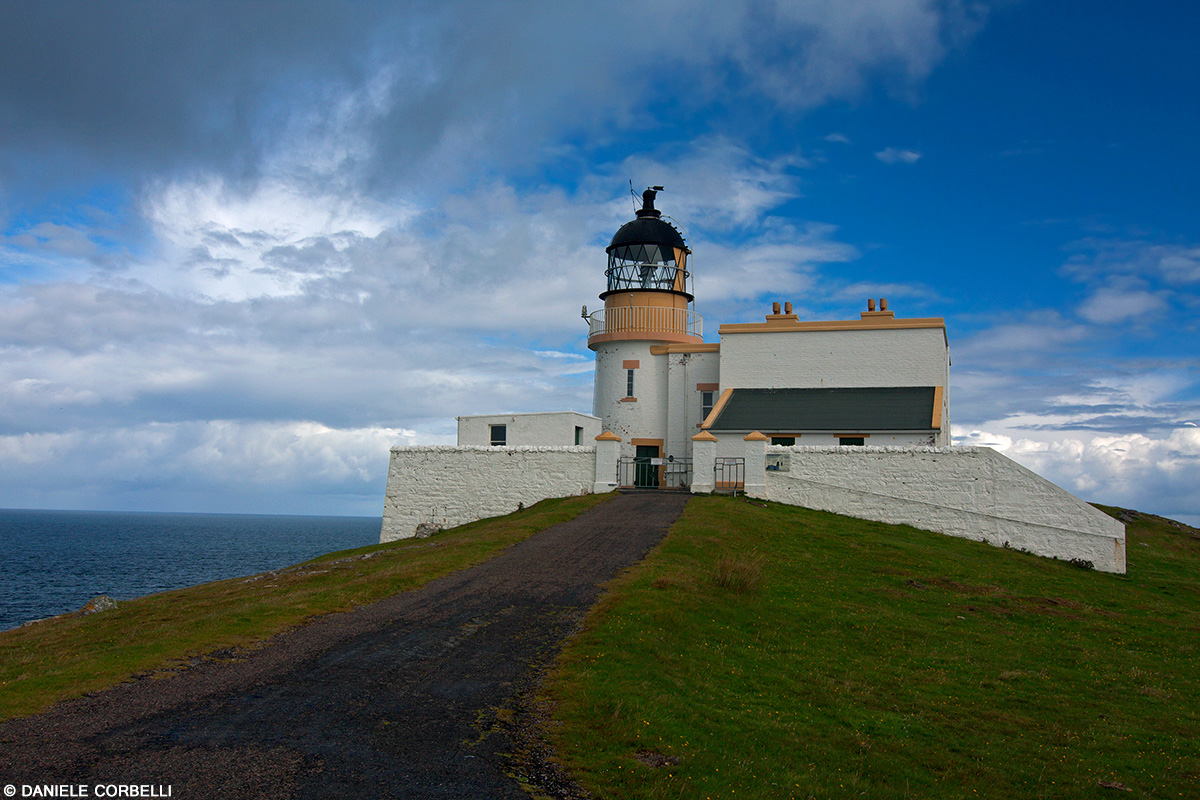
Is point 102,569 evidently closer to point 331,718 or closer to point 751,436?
point 751,436

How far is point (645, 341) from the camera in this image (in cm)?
3412

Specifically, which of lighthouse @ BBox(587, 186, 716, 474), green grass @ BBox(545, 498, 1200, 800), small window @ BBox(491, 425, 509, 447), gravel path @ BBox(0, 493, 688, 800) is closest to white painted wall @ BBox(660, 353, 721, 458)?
lighthouse @ BBox(587, 186, 716, 474)

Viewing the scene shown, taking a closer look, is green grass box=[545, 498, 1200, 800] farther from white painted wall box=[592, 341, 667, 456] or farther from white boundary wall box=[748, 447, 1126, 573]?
white painted wall box=[592, 341, 667, 456]

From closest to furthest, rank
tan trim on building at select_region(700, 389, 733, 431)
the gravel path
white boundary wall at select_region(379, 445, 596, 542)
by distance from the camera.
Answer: the gravel path < white boundary wall at select_region(379, 445, 596, 542) < tan trim on building at select_region(700, 389, 733, 431)

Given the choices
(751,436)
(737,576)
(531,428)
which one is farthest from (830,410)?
(737,576)

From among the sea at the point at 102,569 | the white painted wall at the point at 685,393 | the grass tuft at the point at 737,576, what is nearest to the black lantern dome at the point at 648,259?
the white painted wall at the point at 685,393

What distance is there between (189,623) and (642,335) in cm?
2440

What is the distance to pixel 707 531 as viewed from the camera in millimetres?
20062

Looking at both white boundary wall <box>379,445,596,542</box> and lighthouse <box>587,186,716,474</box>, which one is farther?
lighthouse <box>587,186,716,474</box>

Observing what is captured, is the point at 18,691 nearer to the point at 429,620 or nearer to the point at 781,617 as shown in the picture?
the point at 429,620

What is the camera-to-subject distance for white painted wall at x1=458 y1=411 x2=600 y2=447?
30.6 m

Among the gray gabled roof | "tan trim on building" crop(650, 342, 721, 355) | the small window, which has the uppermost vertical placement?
"tan trim on building" crop(650, 342, 721, 355)

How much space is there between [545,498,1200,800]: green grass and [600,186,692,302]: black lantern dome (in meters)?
17.9

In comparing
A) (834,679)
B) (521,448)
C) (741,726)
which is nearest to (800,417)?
(521,448)
